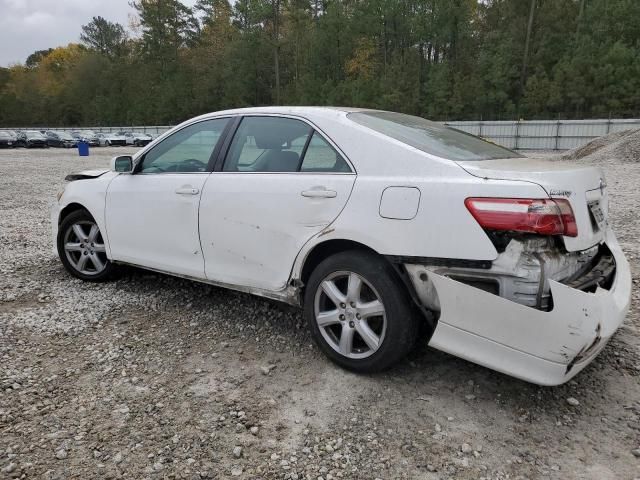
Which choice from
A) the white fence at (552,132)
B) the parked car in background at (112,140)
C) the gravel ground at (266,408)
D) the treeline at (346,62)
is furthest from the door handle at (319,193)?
the parked car in background at (112,140)

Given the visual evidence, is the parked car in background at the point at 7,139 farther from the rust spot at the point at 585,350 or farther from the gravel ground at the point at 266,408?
the rust spot at the point at 585,350

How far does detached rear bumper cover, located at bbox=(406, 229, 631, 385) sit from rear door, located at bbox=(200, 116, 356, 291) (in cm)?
73

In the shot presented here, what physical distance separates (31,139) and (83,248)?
4368 centimetres

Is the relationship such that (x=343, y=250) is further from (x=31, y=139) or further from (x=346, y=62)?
(x=346, y=62)

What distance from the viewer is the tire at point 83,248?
463 centimetres

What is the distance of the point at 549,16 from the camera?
49.4 metres

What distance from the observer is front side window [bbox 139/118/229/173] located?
3805 millimetres

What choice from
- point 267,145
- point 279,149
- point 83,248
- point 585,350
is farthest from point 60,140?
point 585,350

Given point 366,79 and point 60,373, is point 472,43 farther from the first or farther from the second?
point 60,373

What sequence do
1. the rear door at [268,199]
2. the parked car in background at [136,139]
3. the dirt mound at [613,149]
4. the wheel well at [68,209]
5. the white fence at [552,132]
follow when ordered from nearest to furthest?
the rear door at [268,199] → the wheel well at [68,209] → the dirt mound at [613,149] → the white fence at [552,132] → the parked car in background at [136,139]

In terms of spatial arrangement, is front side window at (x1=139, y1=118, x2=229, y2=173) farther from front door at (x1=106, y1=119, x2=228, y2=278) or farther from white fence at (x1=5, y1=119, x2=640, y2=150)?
white fence at (x1=5, y1=119, x2=640, y2=150)

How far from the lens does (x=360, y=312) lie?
296cm

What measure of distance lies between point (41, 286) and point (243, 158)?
2.54 meters

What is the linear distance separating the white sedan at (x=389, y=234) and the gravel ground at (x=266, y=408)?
324 mm
